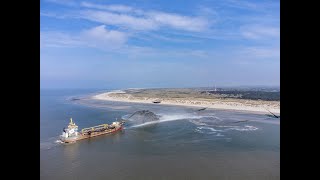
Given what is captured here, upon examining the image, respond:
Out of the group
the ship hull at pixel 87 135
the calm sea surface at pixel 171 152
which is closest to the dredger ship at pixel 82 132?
the ship hull at pixel 87 135

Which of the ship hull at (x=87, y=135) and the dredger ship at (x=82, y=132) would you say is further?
the dredger ship at (x=82, y=132)

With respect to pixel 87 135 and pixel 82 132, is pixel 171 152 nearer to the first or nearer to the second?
pixel 87 135

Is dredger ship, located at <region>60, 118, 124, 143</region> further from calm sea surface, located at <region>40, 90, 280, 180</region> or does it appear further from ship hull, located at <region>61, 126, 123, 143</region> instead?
calm sea surface, located at <region>40, 90, 280, 180</region>

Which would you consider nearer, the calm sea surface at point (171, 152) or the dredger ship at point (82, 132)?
the calm sea surface at point (171, 152)

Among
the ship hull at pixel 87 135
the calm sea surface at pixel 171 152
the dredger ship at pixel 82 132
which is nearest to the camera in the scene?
the calm sea surface at pixel 171 152

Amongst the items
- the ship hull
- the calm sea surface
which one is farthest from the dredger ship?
the calm sea surface

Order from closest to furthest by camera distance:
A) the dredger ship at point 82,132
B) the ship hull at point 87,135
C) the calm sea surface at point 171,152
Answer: the calm sea surface at point 171,152
the ship hull at point 87,135
the dredger ship at point 82,132

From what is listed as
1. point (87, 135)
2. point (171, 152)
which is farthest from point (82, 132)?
point (171, 152)

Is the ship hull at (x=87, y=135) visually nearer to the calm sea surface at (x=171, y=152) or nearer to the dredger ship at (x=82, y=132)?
the dredger ship at (x=82, y=132)
